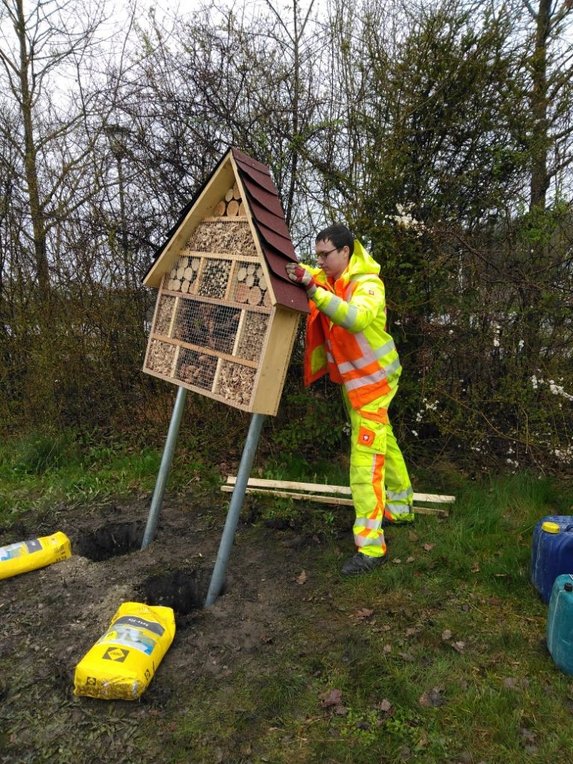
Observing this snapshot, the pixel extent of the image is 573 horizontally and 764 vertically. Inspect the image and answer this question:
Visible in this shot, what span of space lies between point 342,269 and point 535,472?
2669 mm

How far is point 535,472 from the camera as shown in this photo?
15.9 ft

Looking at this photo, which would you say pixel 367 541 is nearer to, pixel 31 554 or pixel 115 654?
pixel 115 654

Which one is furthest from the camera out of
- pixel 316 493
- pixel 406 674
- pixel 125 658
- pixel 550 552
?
pixel 316 493

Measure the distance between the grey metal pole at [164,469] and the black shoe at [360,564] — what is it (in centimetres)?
148

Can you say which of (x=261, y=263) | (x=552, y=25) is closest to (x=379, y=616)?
(x=261, y=263)

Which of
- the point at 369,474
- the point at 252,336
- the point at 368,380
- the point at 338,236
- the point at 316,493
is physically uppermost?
the point at 338,236

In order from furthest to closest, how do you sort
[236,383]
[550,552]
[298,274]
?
1. [550,552]
2. [236,383]
3. [298,274]

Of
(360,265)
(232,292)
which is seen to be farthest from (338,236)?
(232,292)

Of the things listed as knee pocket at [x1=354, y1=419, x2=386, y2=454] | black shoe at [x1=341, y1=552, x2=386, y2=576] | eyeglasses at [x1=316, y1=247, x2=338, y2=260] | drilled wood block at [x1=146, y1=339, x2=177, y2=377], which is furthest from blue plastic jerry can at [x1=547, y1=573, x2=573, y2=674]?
drilled wood block at [x1=146, y1=339, x2=177, y2=377]

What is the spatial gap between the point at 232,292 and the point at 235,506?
1.30 metres

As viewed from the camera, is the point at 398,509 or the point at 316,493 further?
the point at 316,493

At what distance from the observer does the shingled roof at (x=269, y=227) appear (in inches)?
114

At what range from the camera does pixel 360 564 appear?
374 cm

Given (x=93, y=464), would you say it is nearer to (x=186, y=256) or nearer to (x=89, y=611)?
(x=89, y=611)
